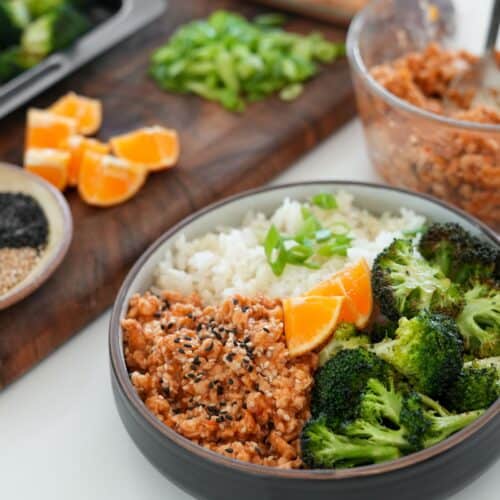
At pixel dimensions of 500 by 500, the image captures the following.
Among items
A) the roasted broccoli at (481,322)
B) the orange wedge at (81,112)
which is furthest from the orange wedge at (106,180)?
the roasted broccoli at (481,322)

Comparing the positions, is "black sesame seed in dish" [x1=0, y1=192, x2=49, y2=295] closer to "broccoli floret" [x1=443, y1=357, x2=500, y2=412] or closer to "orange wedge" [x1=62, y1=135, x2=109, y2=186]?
"orange wedge" [x1=62, y1=135, x2=109, y2=186]

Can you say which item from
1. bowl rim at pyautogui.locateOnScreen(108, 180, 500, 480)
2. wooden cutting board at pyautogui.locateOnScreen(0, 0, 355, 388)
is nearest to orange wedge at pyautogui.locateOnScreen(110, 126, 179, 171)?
wooden cutting board at pyautogui.locateOnScreen(0, 0, 355, 388)

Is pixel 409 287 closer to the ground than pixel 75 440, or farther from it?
farther from it

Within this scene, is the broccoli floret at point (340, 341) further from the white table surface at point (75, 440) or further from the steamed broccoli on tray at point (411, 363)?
the white table surface at point (75, 440)

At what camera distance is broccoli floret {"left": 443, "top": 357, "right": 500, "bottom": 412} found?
54.6 inches

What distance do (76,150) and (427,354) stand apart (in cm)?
126

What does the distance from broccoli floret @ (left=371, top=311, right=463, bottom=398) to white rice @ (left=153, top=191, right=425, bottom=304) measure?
30 centimetres

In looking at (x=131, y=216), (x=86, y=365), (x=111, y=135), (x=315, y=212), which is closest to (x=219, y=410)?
(x=86, y=365)

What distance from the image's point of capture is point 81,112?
97.2 inches

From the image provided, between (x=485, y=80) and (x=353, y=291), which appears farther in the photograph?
(x=485, y=80)

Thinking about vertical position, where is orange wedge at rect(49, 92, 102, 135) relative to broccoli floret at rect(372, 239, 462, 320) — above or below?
below

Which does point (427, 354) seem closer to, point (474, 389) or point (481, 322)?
point (474, 389)

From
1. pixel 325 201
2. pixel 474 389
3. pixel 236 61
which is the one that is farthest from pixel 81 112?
pixel 474 389

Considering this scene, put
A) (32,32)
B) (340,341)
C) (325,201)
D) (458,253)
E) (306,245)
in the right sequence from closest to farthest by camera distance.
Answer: (340,341), (458,253), (306,245), (325,201), (32,32)
